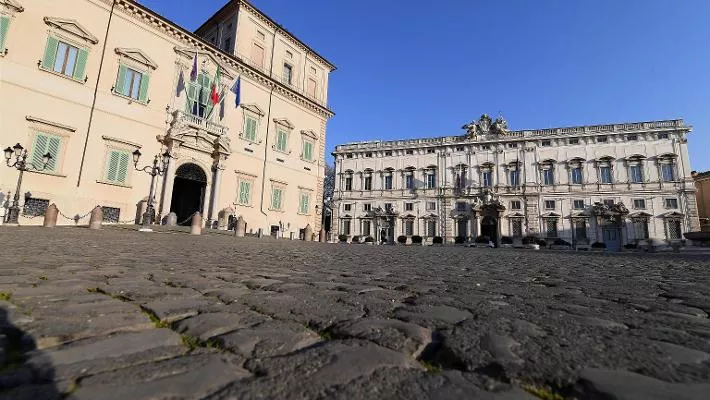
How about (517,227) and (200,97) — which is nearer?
(200,97)

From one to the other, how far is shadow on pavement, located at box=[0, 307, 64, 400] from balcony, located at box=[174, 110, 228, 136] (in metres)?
17.9

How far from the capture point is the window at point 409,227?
36062mm

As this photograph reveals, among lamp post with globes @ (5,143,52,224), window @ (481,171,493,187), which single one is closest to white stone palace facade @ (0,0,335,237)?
lamp post with globes @ (5,143,52,224)

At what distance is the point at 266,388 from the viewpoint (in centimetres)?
88

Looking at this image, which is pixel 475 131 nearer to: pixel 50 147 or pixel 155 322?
pixel 50 147

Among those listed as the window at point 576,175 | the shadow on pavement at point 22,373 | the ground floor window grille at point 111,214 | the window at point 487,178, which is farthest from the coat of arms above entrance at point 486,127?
the shadow on pavement at point 22,373

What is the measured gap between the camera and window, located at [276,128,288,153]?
22.0 meters

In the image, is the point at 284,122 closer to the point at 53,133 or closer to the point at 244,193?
the point at 244,193

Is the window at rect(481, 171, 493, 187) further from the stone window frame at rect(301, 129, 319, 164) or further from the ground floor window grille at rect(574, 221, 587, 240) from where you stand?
the stone window frame at rect(301, 129, 319, 164)

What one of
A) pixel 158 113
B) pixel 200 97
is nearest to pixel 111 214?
pixel 158 113

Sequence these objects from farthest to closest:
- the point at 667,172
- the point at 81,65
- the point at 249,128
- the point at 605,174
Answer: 1. the point at 605,174
2. the point at 667,172
3. the point at 249,128
4. the point at 81,65

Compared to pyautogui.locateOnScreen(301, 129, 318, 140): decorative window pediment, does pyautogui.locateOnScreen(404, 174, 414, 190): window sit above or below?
below

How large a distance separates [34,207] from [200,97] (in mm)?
8909

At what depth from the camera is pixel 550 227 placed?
31.0 metres
